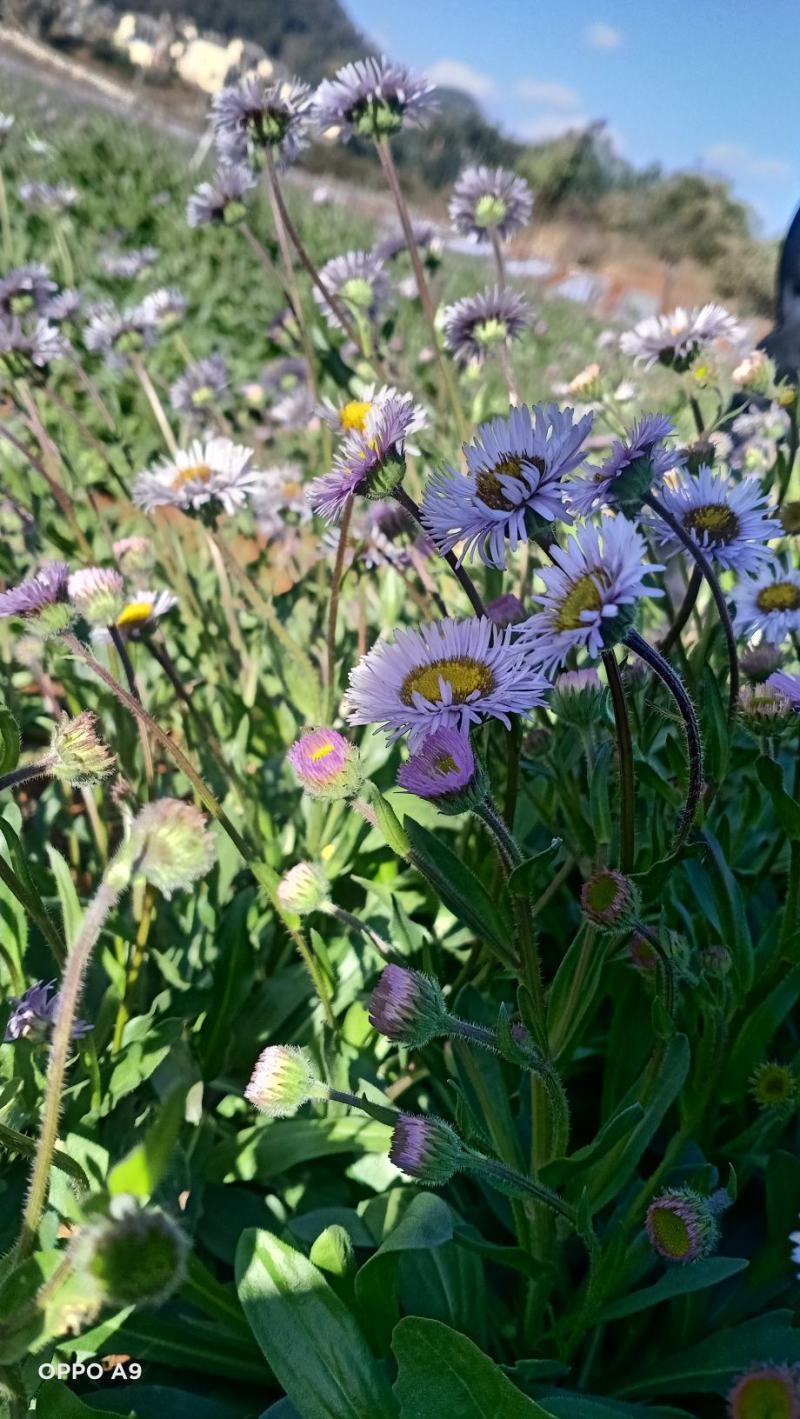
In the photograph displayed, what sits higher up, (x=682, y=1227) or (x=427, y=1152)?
(x=427, y=1152)

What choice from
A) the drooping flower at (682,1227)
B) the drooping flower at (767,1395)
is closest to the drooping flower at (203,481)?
the drooping flower at (682,1227)

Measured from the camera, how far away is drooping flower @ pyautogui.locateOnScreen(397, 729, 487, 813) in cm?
88

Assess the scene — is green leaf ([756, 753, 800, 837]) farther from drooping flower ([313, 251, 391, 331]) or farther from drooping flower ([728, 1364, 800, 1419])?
drooping flower ([313, 251, 391, 331])

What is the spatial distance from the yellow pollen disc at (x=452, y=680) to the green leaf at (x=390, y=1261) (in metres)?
0.52

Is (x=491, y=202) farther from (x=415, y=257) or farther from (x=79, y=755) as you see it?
(x=79, y=755)

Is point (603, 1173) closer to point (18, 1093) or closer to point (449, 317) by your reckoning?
point (18, 1093)

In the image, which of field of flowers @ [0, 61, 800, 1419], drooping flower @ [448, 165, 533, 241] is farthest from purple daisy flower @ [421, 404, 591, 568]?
drooping flower @ [448, 165, 533, 241]

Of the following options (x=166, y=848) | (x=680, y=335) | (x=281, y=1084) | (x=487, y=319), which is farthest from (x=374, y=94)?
(x=281, y=1084)

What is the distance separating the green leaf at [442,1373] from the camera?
2.72ft

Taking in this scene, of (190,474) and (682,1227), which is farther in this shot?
(190,474)

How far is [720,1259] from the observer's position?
1.04 meters

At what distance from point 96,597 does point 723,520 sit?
872 millimetres

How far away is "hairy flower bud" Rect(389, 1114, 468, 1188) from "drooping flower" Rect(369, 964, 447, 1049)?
0.07 m

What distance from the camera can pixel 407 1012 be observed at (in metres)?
0.91
